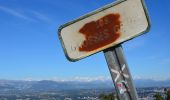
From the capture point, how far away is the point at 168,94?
350 feet

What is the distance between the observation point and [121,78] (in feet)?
8.16

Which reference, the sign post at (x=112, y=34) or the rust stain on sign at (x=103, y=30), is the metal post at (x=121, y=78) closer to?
the sign post at (x=112, y=34)

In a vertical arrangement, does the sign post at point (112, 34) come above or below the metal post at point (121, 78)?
above

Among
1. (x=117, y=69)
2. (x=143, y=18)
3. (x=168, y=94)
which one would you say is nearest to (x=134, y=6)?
(x=143, y=18)

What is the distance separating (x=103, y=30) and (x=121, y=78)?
414mm

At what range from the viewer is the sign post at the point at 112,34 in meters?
2.49

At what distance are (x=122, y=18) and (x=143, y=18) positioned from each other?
0.57 feet

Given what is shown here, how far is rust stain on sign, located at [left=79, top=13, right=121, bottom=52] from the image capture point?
103 inches

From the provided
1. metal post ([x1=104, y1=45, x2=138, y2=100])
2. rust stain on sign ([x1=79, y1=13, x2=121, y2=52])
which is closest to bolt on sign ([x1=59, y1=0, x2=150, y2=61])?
rust stain on sign ([x1=79, y1=13, x2=121, y2=52])

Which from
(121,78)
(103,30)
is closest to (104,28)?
(103,30)

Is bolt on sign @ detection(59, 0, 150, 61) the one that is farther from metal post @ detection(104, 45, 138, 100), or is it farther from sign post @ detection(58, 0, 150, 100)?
metal post @ detection(104, 45, 138, 100)

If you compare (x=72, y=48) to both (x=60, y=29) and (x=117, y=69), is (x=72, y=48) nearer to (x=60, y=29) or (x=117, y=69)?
(x=60, y=29)

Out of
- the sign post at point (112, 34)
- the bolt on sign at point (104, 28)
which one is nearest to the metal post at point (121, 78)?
the sign post at point (112, 34)

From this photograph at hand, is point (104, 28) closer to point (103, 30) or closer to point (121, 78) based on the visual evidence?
point (103, 30)
